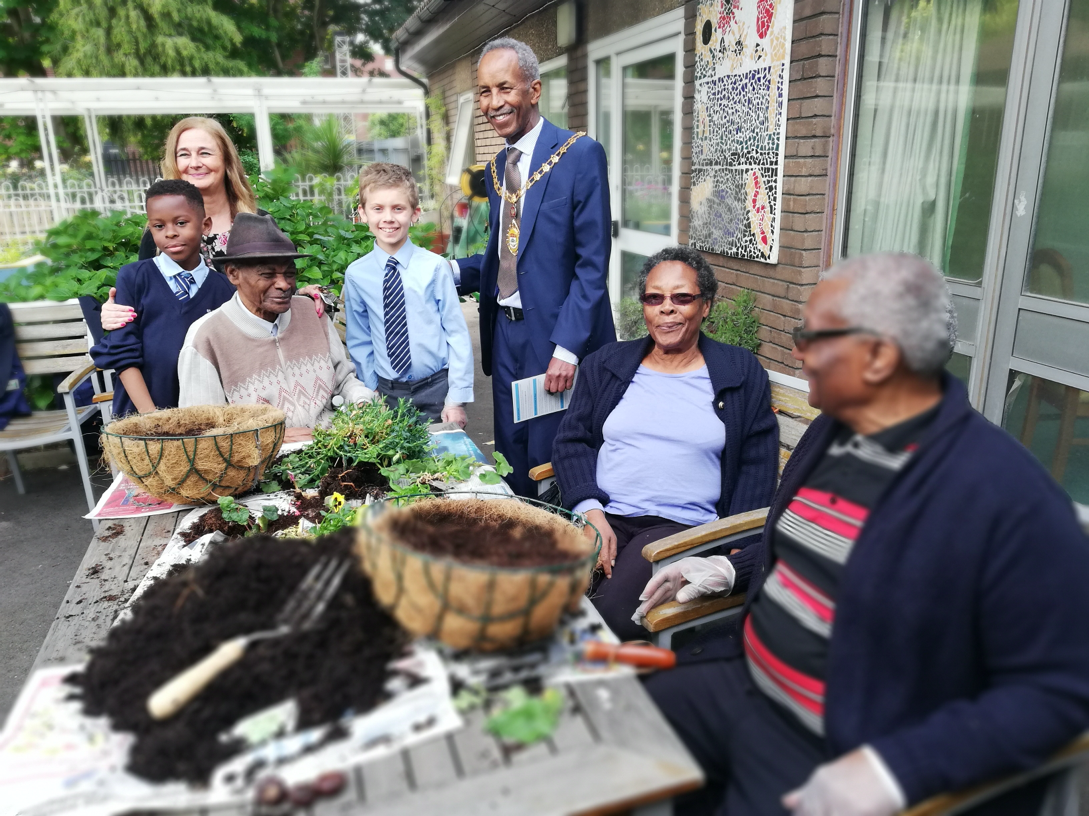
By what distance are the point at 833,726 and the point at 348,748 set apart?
0.86 meters

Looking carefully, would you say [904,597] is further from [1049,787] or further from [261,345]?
[261,345]

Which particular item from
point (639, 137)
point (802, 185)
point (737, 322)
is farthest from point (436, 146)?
point (802, 185)

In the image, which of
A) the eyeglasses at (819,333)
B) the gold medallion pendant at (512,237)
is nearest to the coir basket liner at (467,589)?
the eyeglasses at (819,333)

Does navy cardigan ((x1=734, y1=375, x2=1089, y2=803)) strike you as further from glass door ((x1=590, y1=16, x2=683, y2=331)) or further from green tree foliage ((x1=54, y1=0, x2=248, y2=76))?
green tree foliage ((x1=54, y1=0, x2=248, y2=76))

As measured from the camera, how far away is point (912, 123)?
402cm

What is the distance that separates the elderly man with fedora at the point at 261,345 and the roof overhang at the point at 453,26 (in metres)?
6.49

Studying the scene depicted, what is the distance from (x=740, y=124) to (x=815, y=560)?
409cm

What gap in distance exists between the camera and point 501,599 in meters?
1.28

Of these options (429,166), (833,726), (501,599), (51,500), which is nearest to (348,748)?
(501,599)

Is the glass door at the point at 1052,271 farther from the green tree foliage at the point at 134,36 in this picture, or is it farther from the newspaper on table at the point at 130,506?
the green tree foliage at the point at 134,36

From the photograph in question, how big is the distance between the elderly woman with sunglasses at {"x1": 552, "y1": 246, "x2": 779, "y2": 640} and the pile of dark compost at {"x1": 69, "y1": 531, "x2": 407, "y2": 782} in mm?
1328

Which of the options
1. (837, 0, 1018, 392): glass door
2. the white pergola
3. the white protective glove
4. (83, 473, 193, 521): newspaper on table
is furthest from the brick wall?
the white pergola

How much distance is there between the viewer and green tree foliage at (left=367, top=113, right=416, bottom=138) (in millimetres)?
23984

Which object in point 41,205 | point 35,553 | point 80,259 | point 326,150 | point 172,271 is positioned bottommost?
point 35,553
